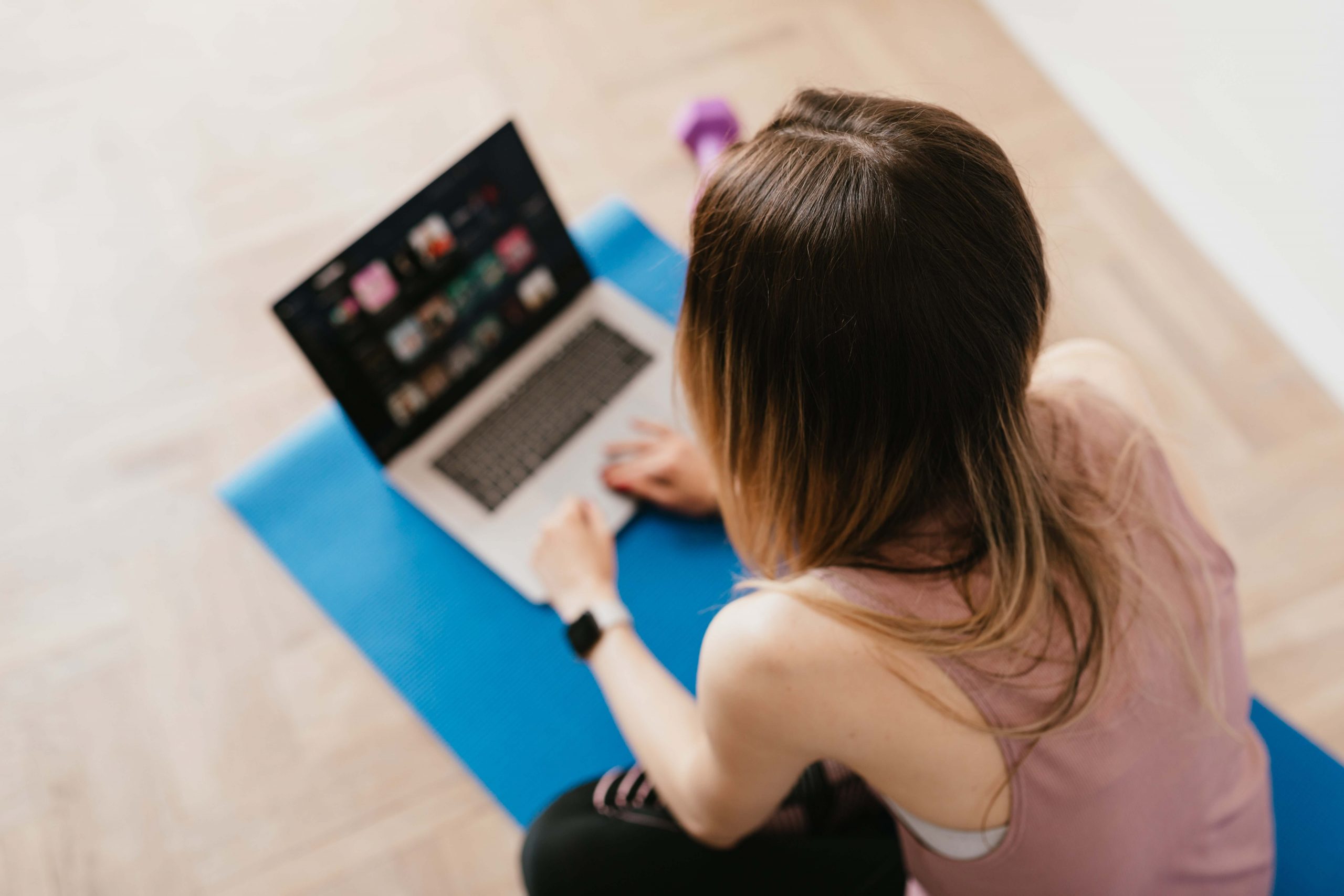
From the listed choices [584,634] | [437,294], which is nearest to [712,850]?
[584,634]

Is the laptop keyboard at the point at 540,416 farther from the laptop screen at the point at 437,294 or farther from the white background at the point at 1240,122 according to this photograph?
the white background at the point at 1240,122

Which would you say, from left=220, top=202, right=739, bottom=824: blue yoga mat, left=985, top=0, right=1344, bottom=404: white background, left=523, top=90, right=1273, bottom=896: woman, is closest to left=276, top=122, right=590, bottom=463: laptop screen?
left=220, top=202, right=739, bottom=824: blue yoga mat

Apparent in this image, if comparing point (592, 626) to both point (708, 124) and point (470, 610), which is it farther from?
point (708, 124)

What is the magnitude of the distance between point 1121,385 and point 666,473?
511mm

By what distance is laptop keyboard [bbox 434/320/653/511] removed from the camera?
117 centimetres

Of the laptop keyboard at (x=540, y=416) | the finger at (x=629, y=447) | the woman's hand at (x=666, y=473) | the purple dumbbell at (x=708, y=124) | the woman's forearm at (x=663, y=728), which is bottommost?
the woman's forearm at (x=663, y=728)

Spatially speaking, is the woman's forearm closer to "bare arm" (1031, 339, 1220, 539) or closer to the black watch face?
the black watch face

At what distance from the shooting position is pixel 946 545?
2.22ft

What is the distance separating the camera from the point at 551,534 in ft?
3.54

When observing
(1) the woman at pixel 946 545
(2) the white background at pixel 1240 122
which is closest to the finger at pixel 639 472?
(1) the woman at pixel 946 545

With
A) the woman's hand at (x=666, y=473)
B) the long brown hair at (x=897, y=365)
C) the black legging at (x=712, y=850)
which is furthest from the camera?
the woman's hand at (x=666, y=473)

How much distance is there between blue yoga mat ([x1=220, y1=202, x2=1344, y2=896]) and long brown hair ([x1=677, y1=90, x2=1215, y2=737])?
463 millimetres

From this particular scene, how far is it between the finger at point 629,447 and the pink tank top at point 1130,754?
52 cm

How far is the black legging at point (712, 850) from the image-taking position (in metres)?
0.93
